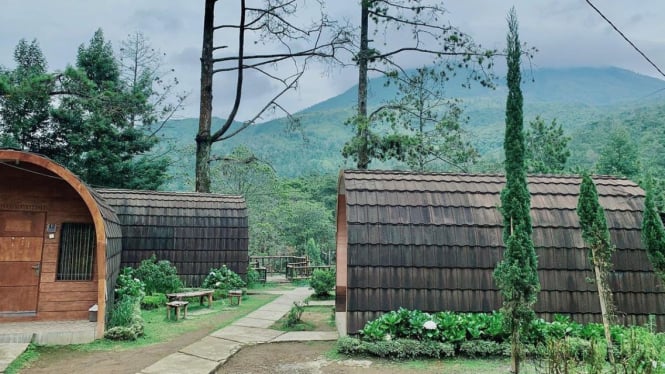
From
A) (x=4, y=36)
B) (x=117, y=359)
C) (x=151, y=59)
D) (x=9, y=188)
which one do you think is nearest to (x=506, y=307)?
(x=117, y=359)

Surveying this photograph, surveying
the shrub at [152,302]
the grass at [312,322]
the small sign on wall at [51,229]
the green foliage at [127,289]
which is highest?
the small sign on wall at [51,229]

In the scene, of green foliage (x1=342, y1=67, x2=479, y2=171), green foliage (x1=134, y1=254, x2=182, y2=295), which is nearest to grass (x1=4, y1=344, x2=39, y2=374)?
green foliage (x1=134, y1=254, x2=182, y2=295)

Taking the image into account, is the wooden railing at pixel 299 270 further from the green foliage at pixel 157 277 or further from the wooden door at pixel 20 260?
the wooden door at pixel 20 260

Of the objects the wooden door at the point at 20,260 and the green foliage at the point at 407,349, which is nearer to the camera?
the green foliage at the point at 407,349

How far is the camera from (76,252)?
8.12 metres

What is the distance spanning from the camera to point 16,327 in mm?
7125

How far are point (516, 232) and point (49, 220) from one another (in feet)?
26.7

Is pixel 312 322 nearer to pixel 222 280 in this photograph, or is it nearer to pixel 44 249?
pixel 222 280

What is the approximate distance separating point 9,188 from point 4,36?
957 inches

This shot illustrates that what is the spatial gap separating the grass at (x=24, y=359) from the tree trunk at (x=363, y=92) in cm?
950

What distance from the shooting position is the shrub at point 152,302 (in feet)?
33.6

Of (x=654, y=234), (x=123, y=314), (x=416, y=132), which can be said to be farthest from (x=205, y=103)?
(x=654, y=234)

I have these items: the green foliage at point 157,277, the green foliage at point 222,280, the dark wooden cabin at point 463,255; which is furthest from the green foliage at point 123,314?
the green foliage at point 222,280

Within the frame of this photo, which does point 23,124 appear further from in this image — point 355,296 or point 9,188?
point 355,296
